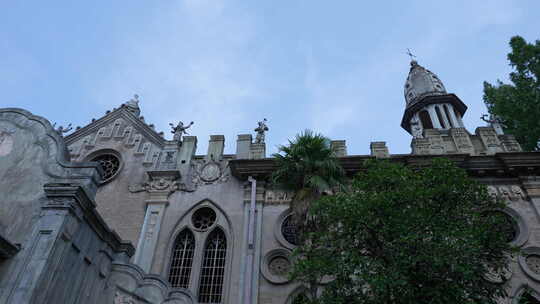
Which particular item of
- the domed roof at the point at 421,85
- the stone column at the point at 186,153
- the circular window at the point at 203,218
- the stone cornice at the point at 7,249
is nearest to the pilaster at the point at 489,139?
the domed roof at the point at 421,85

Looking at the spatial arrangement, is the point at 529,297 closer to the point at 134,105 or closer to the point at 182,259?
the point at 182,259

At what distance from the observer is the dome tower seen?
1010 inches

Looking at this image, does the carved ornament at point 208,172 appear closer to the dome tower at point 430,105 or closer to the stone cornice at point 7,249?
the stone cornice at point 7,249

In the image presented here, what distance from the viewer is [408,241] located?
974 cm

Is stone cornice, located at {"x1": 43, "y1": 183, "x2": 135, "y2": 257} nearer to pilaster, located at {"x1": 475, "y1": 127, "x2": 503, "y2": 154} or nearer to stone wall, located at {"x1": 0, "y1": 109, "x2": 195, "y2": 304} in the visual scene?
stone wall, located at {"x1": 0, "y1": 109, "x2": 195, "y2": 304}

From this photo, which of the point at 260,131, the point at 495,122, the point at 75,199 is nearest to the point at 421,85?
the point at 495,122

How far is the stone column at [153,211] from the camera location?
16.5 meters

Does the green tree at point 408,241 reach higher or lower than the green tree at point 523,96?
lower

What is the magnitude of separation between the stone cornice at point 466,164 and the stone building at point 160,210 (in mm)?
50

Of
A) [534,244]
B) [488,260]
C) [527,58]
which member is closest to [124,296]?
[488,260]

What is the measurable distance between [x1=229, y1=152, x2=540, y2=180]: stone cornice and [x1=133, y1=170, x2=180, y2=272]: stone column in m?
3.36

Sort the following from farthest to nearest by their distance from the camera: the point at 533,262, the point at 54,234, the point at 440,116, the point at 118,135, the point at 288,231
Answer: the point at 440,116, the point at 118,135, the point at 288,231, the point at 533,262, the point at 54,234

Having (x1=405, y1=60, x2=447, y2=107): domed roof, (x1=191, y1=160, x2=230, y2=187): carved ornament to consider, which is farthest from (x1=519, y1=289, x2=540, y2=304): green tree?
(x1=405, y1=60, x2=447, y2=107): domed roof

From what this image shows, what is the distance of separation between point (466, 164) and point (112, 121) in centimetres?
1973
